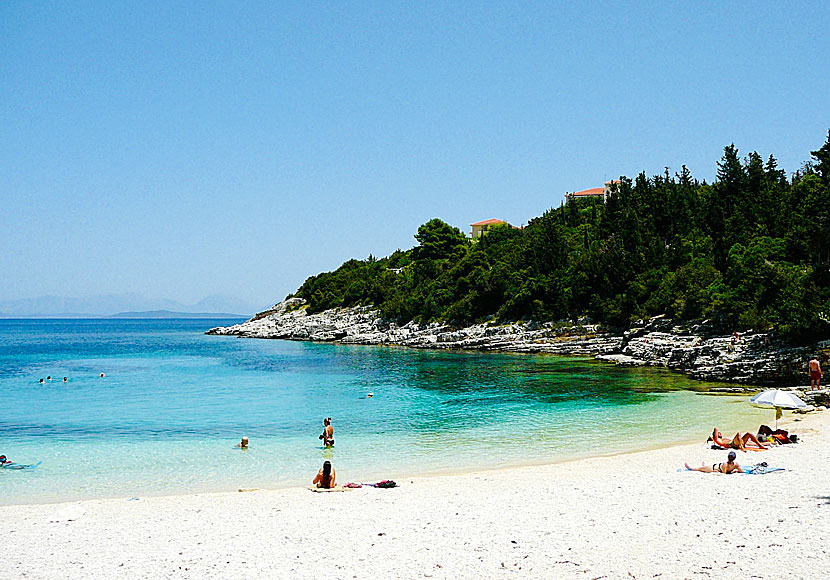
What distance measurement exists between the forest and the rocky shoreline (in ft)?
4.73

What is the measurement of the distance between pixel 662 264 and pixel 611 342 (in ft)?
39.2

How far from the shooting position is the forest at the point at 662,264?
117 feet

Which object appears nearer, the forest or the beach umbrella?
the beach umbrella

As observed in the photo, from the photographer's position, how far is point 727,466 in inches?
537

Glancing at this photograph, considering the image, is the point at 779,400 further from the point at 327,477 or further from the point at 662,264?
the point at 662,264

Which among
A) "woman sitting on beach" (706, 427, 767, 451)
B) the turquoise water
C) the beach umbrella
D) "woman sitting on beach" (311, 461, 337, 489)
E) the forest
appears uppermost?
the forest

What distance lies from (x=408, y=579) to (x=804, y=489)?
8.49 m

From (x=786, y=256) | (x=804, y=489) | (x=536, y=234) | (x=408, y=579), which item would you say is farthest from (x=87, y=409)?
(x=536, y=234)

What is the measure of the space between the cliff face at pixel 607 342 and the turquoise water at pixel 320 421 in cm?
302

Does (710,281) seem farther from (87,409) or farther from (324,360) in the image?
(87,409)

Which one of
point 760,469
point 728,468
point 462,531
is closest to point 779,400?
point 760,469

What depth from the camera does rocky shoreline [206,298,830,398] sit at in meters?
32.0

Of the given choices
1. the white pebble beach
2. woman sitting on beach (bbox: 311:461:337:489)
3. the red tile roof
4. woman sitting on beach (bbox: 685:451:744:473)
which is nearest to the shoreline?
the white pebble beach

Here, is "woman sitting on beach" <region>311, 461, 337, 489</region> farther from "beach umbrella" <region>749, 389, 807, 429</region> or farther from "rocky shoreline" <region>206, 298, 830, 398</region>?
"rocky shoreline" <region>206, 298, 830, 398</region>
